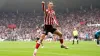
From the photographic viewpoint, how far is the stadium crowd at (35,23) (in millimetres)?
61656

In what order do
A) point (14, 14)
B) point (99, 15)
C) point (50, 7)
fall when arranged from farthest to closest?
point (14, 14) → point (99, 15) → point (50, 7)

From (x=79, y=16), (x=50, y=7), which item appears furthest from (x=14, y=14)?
(x=50, y=7)

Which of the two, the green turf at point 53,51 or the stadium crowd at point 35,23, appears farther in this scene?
the stadium crowd at point 35,23

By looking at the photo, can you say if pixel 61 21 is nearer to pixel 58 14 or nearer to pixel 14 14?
pixel 58 14

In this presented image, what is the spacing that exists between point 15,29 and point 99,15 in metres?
18.8

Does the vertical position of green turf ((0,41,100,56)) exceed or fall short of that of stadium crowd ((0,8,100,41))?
it exceeds it

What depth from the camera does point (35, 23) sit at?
233 feet

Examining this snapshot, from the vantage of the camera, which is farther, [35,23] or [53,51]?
[35,23]

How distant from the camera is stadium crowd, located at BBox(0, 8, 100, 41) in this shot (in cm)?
6166

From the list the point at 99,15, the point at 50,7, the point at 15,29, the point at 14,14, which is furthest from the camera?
the point at 14,14

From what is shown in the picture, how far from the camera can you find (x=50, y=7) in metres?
14.6

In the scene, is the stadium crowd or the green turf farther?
the stadium crowd

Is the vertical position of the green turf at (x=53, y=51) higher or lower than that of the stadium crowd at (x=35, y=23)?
higher

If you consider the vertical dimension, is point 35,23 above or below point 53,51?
below
